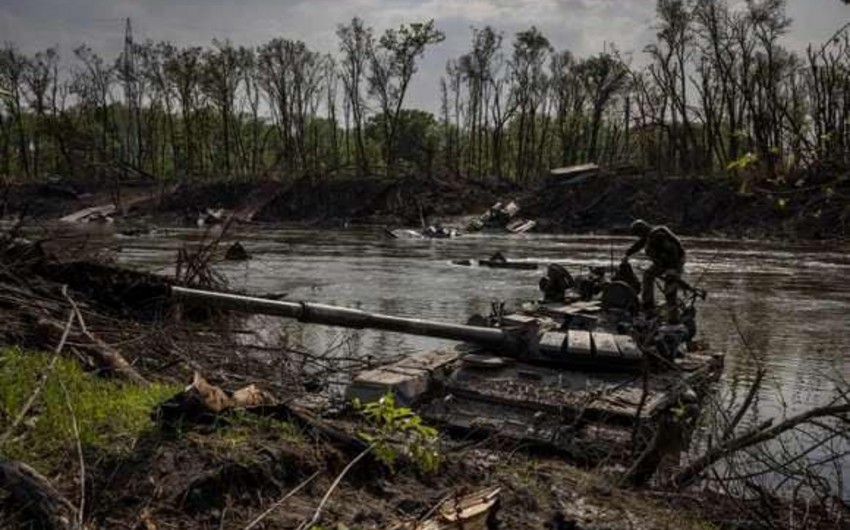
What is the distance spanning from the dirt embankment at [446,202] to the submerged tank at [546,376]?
98.4 ft

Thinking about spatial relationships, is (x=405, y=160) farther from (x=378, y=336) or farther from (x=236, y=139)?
(x=378, y=336)

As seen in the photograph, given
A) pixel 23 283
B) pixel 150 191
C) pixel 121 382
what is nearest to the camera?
pixel 121 382

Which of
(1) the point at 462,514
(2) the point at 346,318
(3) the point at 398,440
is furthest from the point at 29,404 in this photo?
(2) the point at 346,318

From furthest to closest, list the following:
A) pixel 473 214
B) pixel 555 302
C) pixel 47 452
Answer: pixel 473 214, pixel 555 302, pixel 47 452

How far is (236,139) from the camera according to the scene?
66.1 m

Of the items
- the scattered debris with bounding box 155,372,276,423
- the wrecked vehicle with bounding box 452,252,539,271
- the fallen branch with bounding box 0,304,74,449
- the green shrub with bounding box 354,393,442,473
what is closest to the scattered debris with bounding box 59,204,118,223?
the wrecked vehicle with bounding box 452,252,539,271

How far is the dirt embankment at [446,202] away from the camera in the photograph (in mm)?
41875

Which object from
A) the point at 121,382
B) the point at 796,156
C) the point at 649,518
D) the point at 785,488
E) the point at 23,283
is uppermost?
the point at 796,156

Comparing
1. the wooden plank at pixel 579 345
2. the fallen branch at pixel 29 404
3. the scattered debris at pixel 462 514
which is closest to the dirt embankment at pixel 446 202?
the wooden plank at pixel 579 345

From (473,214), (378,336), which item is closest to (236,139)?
(473,214)

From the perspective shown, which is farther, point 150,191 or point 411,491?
point 150,191

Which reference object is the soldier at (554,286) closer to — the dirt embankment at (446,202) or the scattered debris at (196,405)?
the scattered debris at (196,405)

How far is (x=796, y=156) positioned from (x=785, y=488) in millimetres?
4395

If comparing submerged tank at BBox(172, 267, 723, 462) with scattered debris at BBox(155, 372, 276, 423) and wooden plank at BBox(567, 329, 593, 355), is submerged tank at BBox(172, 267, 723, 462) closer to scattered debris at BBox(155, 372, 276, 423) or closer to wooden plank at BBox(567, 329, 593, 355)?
wooden plank at BBox(567, 329, 593, 355)
